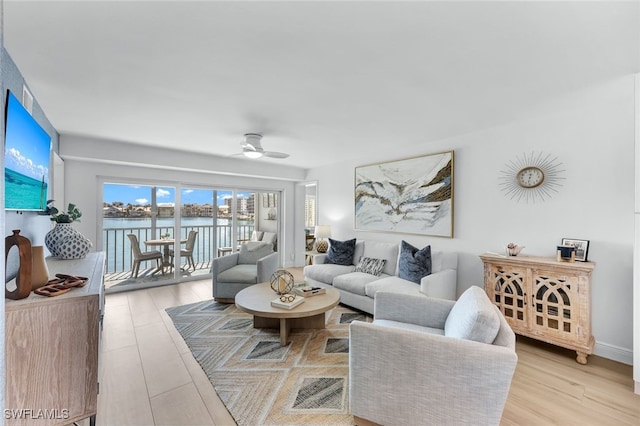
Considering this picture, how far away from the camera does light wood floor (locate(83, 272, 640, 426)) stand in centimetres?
176

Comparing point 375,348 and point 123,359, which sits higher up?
point 375,348

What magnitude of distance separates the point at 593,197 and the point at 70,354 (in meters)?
4.11

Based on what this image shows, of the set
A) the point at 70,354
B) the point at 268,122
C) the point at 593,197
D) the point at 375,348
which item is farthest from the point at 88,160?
the point at 593,197

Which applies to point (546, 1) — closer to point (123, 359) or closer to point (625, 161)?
point (625, 161)

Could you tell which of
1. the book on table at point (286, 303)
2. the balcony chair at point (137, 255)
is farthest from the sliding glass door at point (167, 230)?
the book on table at point (286, 303)

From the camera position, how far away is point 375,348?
1.59 m

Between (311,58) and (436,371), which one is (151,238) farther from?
(436,371)

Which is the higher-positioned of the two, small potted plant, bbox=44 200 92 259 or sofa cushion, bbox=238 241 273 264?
small potted plant, bbox=44 200 92 259

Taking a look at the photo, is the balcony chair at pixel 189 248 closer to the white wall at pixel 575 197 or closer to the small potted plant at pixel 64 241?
the small potted plant at pixel 64 241

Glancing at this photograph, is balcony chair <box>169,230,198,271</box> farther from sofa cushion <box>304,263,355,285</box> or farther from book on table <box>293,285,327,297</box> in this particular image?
book on table <box>293,285,327,297</box>

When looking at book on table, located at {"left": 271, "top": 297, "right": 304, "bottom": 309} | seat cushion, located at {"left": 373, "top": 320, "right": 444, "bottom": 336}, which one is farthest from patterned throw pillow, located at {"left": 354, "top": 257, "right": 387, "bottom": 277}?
seat cushion, located at {"left": 373, "top": 320, "right": 444, "bottom": 336}

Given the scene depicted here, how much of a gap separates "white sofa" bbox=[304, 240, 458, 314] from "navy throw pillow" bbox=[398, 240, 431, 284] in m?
0.09

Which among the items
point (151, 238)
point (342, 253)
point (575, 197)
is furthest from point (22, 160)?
point (575, 197)

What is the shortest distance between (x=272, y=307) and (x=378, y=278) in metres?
1.58
